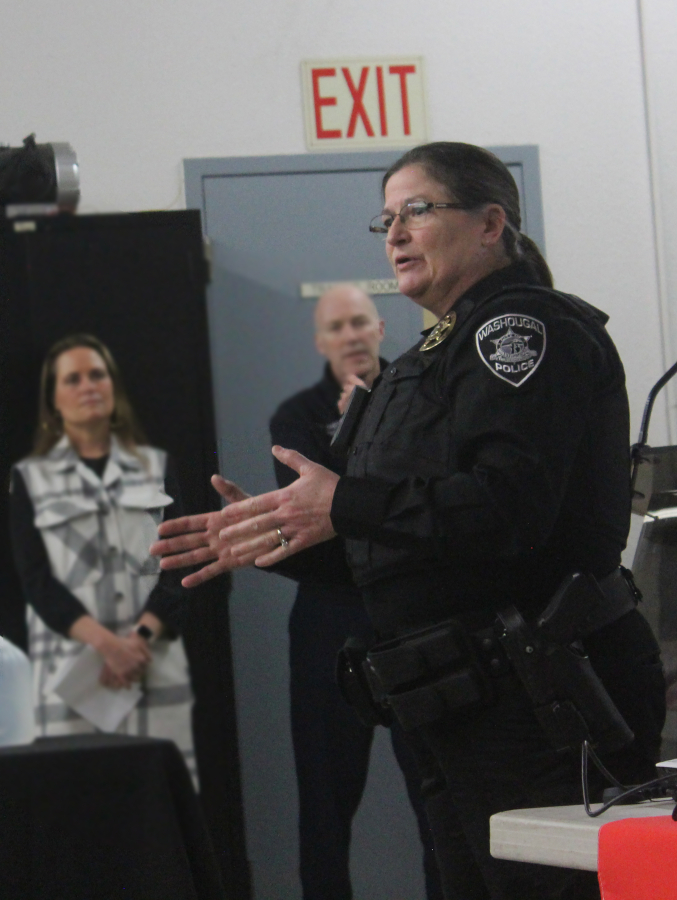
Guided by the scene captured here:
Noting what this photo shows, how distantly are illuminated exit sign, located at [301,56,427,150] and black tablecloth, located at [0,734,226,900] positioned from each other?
147cm

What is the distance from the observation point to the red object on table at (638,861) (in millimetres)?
720

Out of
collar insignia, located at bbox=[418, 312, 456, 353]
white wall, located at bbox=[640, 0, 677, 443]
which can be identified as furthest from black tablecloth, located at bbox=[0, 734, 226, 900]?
white wall, located at bbox=[640, 0, 677, 443]

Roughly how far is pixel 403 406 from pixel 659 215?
1366 mm

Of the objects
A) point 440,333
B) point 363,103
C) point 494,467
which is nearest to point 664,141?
point 363,103

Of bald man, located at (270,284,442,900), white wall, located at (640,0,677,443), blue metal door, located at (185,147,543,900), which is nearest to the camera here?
bald man, located at (270,284,442,900)

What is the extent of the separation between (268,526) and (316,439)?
0.55 meters

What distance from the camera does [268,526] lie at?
A: 117cm

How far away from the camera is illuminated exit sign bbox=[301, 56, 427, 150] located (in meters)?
2.28

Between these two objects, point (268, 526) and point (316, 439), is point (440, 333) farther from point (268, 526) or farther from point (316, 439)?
point (316, 439)

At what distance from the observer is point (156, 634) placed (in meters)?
1.21

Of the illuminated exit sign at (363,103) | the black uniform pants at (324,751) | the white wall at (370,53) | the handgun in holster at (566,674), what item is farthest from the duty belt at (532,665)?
the illuminated exit sign at (363,103)

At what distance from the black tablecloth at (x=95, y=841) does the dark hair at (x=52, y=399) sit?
2.30 feet

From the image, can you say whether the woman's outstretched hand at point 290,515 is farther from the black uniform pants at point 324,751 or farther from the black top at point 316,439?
the black uniform pants at point 324,751

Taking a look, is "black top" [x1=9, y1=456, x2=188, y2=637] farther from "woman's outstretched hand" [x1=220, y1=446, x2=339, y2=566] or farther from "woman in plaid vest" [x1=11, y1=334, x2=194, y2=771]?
"woman's outstretched hand" [x1=220, y1=446, x2=339, y2=566]
